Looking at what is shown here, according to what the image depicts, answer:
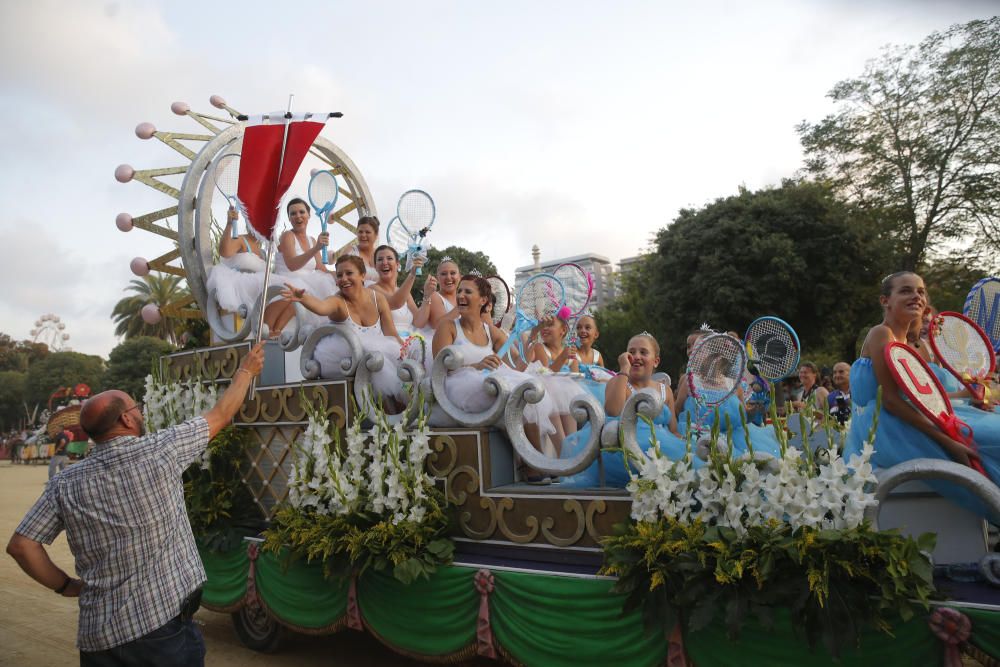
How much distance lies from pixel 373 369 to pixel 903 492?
2887 millimetres

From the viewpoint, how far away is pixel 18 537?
2613 mm

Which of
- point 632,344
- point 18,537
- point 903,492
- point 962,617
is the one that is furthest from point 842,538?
point 18,537

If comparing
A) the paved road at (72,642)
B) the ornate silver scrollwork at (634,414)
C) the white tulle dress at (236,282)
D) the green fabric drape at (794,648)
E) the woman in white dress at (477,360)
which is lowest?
the paved road at (72,642)

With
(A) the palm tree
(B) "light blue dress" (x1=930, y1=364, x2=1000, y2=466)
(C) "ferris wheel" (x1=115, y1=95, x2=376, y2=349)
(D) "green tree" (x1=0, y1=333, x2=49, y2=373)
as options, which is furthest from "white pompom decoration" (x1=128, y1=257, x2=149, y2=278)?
(D) "green tree" (x1=0, y1=333, x2=49, y2=373)

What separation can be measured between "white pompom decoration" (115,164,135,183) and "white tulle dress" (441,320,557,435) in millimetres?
3427

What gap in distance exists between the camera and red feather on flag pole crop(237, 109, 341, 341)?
14.2 feet

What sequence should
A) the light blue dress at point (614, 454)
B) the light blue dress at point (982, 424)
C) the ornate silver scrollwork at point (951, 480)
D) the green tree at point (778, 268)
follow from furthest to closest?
the green tree at point (778, 268)
the light blue dress at point (614, 454)
the light blue dress at point (982, 424)
the ornate silver scrollwork at point (951, 480)

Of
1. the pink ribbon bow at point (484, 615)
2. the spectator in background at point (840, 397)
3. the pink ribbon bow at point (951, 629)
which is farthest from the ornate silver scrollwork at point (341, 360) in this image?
the spectator in background at point (840, 397)

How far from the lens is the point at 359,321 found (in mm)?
5125

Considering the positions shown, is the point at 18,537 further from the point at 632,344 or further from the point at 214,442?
the point at 632,344

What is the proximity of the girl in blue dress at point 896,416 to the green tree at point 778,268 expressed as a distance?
48.9ft

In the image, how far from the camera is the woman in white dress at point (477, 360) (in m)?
4.18

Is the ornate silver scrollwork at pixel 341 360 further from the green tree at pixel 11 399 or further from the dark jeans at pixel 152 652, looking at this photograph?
the green tree at pixel 11 399

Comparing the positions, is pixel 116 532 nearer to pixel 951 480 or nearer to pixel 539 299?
pixel 539 299
